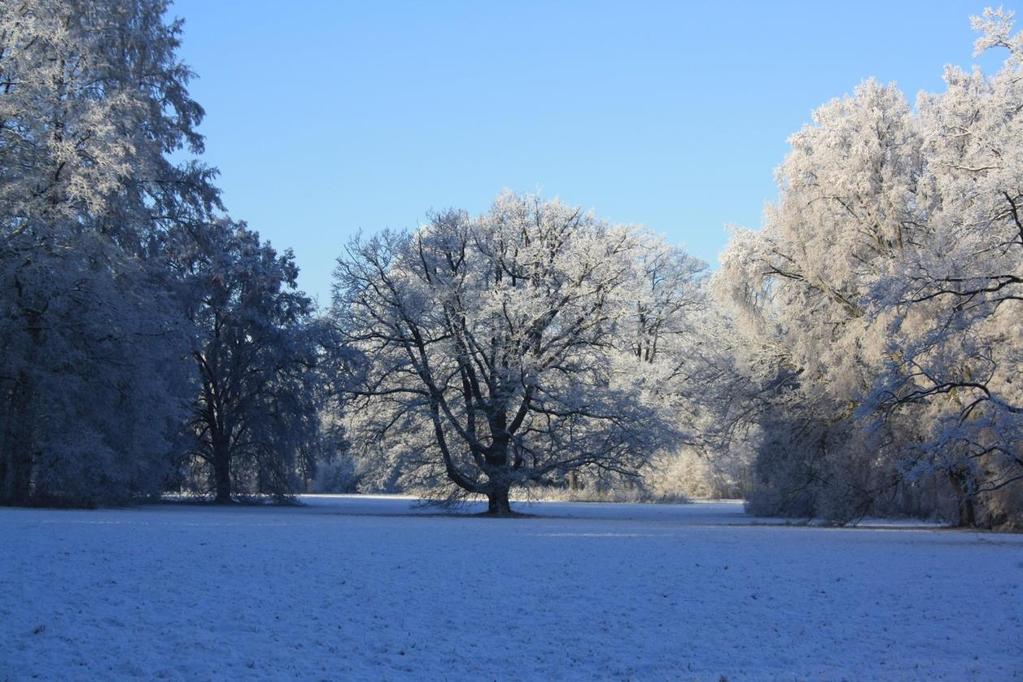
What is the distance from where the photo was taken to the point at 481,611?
9.99 m

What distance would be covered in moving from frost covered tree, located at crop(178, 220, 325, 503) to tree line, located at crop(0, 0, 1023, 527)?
11cm

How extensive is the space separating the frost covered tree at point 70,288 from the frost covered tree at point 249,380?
8.89 meters

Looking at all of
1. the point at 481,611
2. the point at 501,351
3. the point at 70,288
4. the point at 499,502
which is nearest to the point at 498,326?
the point at 501,351

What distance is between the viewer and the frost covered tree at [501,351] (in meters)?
29.5

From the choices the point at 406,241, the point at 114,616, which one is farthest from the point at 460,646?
the point at 406,241

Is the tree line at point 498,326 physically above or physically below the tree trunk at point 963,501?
above

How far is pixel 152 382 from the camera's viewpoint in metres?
25.2

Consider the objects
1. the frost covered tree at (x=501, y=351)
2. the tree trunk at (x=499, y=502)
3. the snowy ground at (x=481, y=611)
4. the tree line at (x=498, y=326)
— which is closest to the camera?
the snowy ground at (x=481, y=611)

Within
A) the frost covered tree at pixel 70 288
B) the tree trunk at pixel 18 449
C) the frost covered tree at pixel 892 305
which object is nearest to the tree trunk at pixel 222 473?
the frost covered tree at pixel 70 288

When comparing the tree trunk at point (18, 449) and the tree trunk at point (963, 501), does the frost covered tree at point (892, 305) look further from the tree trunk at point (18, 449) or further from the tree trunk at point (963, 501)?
the tree trunk at point (18, 449)

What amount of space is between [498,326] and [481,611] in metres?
19.8

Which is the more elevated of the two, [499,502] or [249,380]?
[249,380]

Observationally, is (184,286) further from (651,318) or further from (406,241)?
(651,318)

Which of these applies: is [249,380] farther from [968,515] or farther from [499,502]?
[968,515]
